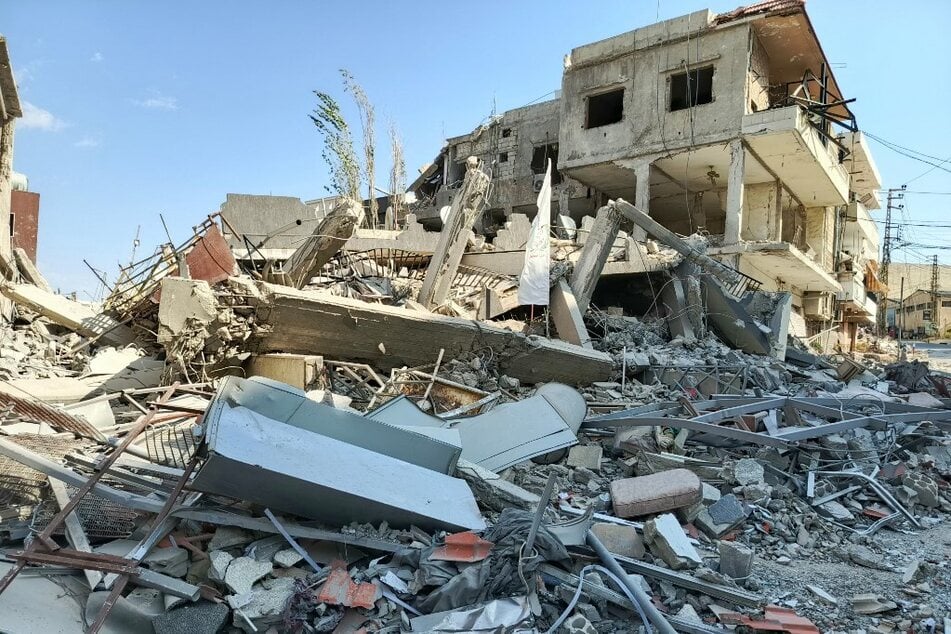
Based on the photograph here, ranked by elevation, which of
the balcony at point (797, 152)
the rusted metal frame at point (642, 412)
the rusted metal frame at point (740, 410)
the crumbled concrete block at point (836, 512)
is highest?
the balcony at point (797, 152)

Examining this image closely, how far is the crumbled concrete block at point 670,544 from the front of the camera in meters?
3.08

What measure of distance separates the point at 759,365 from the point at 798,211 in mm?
13272

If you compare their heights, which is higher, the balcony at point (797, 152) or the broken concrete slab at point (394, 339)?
the balcony at point (797, 152)

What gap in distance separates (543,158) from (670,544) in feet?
63.2

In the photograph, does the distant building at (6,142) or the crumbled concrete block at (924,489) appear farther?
the distant building at (6,142)

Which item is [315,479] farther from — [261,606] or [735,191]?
[735,191]

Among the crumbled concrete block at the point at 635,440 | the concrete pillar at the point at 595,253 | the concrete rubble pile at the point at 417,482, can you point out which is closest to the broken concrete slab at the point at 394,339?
the concrete rubble pile at the point at 417,482

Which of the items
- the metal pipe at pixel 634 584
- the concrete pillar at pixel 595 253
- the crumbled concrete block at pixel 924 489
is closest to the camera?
the metal pipe at pixel 634 584

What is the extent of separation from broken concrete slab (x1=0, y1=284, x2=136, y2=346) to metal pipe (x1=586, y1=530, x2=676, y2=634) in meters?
7.35

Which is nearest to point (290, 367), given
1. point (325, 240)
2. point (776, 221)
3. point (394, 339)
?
point (394, 339)

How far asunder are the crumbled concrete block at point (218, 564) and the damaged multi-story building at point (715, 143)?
10.4 m

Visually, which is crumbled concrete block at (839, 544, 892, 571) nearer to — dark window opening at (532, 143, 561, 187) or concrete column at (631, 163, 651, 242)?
concrete column at (631, 163, 651, 242)

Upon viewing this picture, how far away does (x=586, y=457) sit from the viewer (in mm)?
4891

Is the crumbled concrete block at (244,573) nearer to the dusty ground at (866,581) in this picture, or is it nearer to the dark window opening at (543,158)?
the dusty ground at (866,581)
